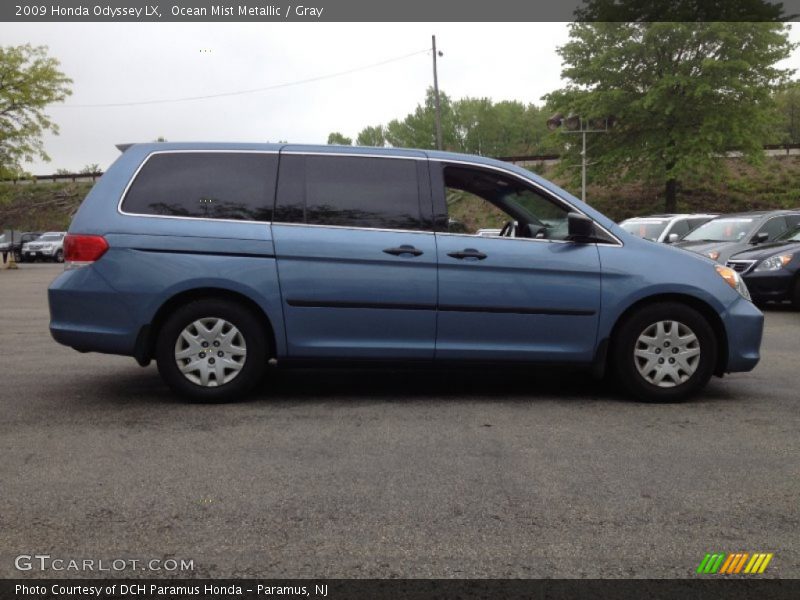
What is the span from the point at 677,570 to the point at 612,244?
124 inches

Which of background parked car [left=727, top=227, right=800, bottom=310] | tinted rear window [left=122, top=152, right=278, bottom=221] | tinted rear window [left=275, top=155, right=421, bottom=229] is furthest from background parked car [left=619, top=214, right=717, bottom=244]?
tinted rear window [left=122, top=152, right=278, bottom=221]

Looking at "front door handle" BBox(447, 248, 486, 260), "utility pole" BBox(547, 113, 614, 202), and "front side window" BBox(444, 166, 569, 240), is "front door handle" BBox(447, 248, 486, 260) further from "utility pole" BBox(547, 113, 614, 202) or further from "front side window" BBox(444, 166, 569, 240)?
"utility pole" BBox(547, 113, 614, 202)

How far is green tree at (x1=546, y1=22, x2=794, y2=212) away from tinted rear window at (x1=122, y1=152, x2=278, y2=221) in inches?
1127

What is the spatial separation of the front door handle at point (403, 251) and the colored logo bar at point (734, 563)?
2.97 meters

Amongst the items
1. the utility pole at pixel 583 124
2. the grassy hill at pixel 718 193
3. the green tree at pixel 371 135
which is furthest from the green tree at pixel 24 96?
the green tree at pixel 371 135

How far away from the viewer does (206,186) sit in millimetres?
5453

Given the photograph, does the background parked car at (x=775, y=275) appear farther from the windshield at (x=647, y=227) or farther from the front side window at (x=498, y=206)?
the front side window at (x=498, y=206)

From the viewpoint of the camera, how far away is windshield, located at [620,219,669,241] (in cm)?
1669

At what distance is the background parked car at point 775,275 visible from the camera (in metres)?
12.0

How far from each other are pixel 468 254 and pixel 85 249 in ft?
8.56

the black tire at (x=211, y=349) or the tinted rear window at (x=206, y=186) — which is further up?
the tinted rear window at (x=206, y=186)
